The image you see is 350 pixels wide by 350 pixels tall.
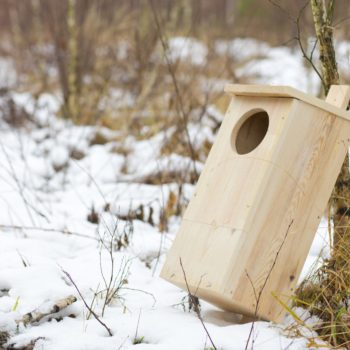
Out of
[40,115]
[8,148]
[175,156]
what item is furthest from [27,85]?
[175,156]

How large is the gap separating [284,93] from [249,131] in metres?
0.43

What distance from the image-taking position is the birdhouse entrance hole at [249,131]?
9.20 feet

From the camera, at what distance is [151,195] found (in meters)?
4.76

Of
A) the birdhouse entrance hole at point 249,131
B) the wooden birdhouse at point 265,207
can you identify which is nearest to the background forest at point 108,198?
the wooden birdhouse at point 265,207

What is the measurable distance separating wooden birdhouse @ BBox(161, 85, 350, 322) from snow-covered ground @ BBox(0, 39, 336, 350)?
0.50 feet

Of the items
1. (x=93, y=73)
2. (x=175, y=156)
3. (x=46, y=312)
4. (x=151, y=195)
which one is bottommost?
(x=46, y=312)

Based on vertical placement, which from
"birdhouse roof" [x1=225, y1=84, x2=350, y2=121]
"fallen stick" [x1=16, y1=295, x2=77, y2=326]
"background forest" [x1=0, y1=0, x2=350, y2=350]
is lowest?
"fallen stick" [x1=16, y1=295, x2=77, y2=326]

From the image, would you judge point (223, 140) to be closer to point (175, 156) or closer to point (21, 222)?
point (21, 222)

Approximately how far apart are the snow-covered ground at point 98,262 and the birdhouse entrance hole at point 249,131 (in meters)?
0.56

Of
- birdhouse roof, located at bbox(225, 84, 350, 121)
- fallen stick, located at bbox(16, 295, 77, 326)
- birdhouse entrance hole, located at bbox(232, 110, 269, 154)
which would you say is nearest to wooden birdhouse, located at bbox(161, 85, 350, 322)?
birdhouse roof, located at bbox(225, 84, 350, 121)

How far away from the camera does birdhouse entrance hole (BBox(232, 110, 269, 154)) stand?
2805 mm

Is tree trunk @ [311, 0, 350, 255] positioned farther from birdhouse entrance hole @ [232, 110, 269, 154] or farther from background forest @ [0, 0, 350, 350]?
birdhouse entrance hole @ [232, 110, 269, 154]

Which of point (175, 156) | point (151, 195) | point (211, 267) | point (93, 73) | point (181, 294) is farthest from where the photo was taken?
point (93, 73)

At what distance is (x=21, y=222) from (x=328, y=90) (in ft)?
6.39
